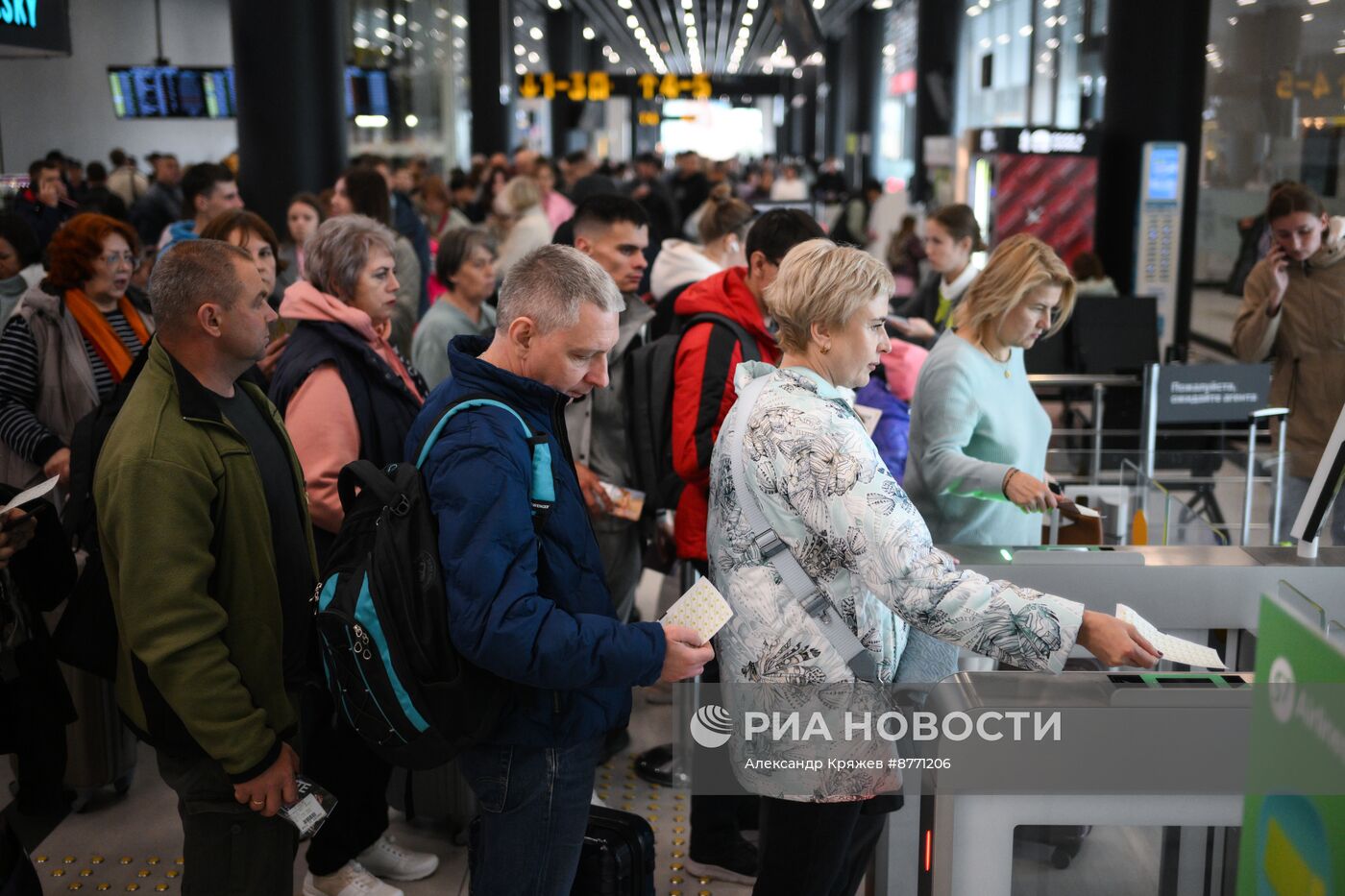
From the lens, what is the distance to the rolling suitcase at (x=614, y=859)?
253 cm

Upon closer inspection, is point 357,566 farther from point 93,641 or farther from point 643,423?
point 643,423

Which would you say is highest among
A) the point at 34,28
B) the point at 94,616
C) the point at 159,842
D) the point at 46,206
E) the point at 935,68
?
the point at 935,68

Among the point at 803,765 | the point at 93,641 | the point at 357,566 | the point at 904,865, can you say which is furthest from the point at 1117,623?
the point at 93,641

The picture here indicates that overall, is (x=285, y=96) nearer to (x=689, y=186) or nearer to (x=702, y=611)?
(x=689, y=186)

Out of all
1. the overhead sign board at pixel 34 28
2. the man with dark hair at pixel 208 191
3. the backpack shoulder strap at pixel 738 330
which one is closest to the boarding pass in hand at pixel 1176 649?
the backpack shoulder strap at pixel 738 330

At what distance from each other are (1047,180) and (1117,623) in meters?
9.06

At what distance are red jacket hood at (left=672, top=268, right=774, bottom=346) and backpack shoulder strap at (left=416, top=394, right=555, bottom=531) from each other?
1.42 metres

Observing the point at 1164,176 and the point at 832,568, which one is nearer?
the point at 832,568

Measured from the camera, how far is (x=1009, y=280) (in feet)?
10.2

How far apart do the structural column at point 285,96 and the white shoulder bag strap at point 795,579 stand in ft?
23.5

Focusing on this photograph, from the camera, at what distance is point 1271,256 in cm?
468

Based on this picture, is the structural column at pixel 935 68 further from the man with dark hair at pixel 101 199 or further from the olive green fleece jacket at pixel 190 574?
the olive green fleece jacket at pixel 190 574

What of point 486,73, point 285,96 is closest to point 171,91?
point 285,96

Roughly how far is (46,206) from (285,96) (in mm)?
2172
